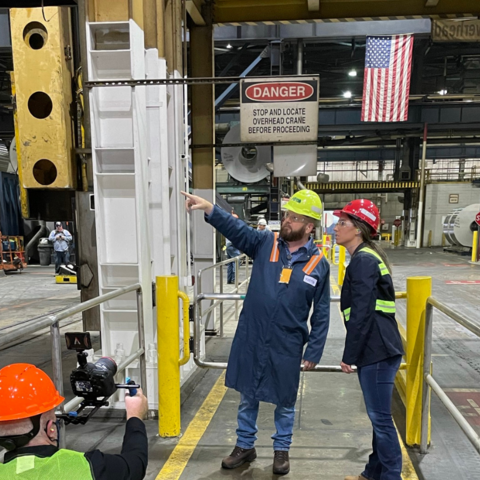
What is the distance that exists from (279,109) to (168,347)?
2301 millimetres

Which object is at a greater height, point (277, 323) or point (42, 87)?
point (42, 87)

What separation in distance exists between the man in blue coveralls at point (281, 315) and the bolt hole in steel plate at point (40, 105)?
7.00 ft

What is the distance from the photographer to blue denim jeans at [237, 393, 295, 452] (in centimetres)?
274

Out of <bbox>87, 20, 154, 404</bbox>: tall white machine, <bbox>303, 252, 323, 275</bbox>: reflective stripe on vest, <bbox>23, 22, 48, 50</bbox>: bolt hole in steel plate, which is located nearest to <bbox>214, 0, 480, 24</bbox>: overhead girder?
<bbox>87, 20, 154, 404</bbox>: tall white machine

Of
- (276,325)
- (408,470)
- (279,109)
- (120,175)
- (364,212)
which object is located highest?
(279,109)

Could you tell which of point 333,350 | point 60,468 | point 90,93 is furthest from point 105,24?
point 333,350

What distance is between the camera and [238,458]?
9.18ft

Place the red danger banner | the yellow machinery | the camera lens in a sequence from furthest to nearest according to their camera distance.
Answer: the yellow machinery
the red danger banner
the camera lens

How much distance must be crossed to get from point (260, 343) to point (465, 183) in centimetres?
2923

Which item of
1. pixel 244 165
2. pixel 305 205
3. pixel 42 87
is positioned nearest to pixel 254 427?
pixel 305 205

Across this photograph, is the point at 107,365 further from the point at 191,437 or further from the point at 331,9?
the point at 331,9

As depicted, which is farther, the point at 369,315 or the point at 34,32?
the point at 34,32

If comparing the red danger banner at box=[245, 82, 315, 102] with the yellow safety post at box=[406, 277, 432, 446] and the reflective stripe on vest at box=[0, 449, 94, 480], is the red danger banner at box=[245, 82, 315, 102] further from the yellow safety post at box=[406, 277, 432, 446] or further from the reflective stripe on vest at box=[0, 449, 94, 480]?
the reflective stripe on vest at box=[0, 449, 94, 480]

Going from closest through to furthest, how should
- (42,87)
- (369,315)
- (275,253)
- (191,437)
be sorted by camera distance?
(369,315) → (275,253) → (191,437) → (42,87)
